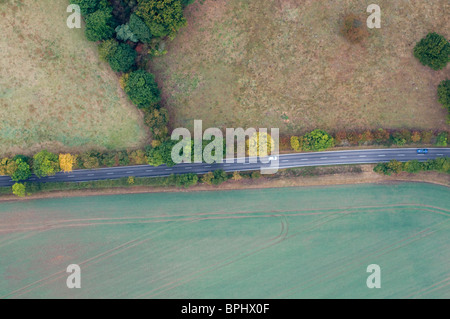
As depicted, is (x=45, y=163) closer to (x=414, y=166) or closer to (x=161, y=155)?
(x=161, y=155)

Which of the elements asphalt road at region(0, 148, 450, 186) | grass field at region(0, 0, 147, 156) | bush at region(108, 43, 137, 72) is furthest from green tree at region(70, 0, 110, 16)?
asphalt road at region(0, 148, 450, 186)

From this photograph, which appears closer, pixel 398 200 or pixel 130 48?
pixel 130 48

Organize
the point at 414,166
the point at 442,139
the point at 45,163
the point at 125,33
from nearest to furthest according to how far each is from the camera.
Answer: the point at 125,33
the point at 45,163
the point at 414,166
the point at 442,139

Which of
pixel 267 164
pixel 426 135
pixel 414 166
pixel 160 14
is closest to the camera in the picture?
pixel 160 14

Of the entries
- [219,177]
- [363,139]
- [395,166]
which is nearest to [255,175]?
[219,177]

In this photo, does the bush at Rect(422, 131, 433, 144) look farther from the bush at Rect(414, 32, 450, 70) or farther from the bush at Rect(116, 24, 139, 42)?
the bush at Rect(116, 24, 139, 42)

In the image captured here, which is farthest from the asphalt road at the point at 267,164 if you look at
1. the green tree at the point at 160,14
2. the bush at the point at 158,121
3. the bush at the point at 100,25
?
the green tree at the point at 160,14

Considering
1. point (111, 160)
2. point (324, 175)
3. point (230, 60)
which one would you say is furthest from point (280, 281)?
point (230, 60)
